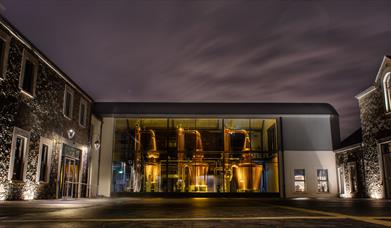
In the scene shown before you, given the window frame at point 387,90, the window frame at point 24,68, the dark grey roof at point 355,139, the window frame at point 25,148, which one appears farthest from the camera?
the dark grey roof at point 355,139

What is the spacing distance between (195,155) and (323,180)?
773 cm

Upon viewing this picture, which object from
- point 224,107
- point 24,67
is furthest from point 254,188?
point 24,67

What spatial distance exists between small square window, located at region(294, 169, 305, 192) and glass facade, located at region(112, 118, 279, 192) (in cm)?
116

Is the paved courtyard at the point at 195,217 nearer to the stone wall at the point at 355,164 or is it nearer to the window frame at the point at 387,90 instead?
the window frame at the point at 387,90

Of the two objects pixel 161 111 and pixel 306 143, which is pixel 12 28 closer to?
pixel 161 111

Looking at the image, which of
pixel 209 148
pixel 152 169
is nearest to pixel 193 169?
pixel 209 148

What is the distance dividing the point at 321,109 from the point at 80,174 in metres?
14.5

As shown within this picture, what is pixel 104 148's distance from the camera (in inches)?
842

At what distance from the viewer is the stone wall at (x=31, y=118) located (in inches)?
413

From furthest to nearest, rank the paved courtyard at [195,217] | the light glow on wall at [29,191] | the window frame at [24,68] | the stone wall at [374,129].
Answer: the stone wall at [374,129] < the light glow on wall at [29,191] < the window frame at [24,68] < the paved courtyard at [195,217]

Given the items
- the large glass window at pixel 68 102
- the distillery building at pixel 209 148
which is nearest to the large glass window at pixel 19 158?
the large glass window at pixel 68 102

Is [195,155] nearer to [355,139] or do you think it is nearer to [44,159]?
[355,139]

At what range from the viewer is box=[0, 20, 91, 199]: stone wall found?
10.5m

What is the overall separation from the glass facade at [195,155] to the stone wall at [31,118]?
560cm
